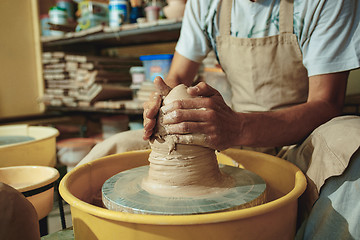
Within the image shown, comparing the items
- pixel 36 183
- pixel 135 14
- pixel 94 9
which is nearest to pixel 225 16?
pixel 36 183

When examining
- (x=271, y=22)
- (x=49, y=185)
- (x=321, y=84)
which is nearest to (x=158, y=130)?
(x=49, y=185)

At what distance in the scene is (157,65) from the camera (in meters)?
2.29

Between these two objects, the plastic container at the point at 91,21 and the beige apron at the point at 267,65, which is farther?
the plastic container at the point at 91,21

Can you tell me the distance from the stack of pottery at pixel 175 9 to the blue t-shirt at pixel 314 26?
619mm

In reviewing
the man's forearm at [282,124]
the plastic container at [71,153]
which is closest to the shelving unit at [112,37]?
the plastic container at [71,153]

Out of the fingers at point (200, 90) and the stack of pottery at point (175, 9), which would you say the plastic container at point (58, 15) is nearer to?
the stack of pottery at point (175, 9)

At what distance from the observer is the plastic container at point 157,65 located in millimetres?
2240

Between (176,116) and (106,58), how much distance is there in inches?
83.4

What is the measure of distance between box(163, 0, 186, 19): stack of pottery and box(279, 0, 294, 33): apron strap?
2.98 ft

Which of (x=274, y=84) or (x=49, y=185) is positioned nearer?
(x=49, y=185)

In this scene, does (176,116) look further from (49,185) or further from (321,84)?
(321,84)

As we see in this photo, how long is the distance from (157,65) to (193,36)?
85cm

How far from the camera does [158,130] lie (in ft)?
2.72

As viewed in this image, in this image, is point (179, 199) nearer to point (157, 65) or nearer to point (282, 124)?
point (282, 124)
